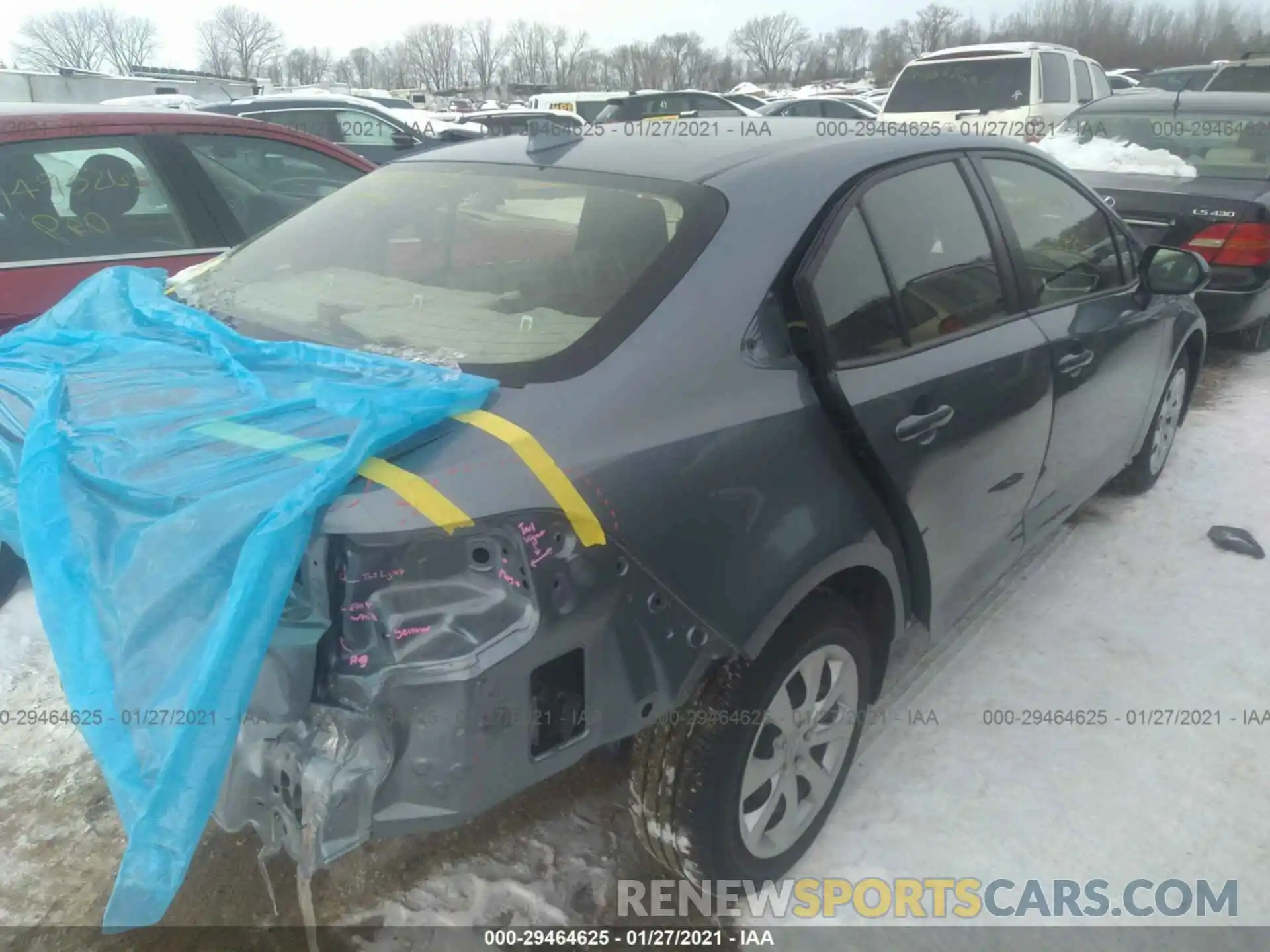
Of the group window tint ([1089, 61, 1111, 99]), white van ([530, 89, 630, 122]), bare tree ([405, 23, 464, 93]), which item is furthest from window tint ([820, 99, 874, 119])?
bare tree ([405, 23, 464, 93])

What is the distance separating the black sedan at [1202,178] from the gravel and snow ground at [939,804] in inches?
117

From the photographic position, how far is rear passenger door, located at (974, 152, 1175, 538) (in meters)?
2.92

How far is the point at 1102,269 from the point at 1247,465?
200cm

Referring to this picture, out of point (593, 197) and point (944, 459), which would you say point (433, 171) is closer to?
point (593, 197)

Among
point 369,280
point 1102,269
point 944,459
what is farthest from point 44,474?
point 1102,269

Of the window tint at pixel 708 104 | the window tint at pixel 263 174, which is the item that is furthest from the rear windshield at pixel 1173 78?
the window tint at pixel 263 174

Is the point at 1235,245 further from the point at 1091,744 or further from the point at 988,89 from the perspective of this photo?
the point at 988,89

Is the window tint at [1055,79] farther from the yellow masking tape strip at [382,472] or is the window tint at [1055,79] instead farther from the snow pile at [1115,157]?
the yellow masking tape strip at [382,472]

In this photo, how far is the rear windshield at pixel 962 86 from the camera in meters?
11.3

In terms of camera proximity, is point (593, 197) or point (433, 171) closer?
point (593, 197)

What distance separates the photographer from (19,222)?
3648mm

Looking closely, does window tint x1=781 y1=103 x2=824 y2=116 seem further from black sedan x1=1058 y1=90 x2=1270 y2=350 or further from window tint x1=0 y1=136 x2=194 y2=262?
window tint x1=0 y1=136 x2=194 y2=262

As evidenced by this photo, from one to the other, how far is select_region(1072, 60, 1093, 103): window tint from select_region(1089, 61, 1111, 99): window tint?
13 cm

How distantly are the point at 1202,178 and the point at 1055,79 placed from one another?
679 centimetres
